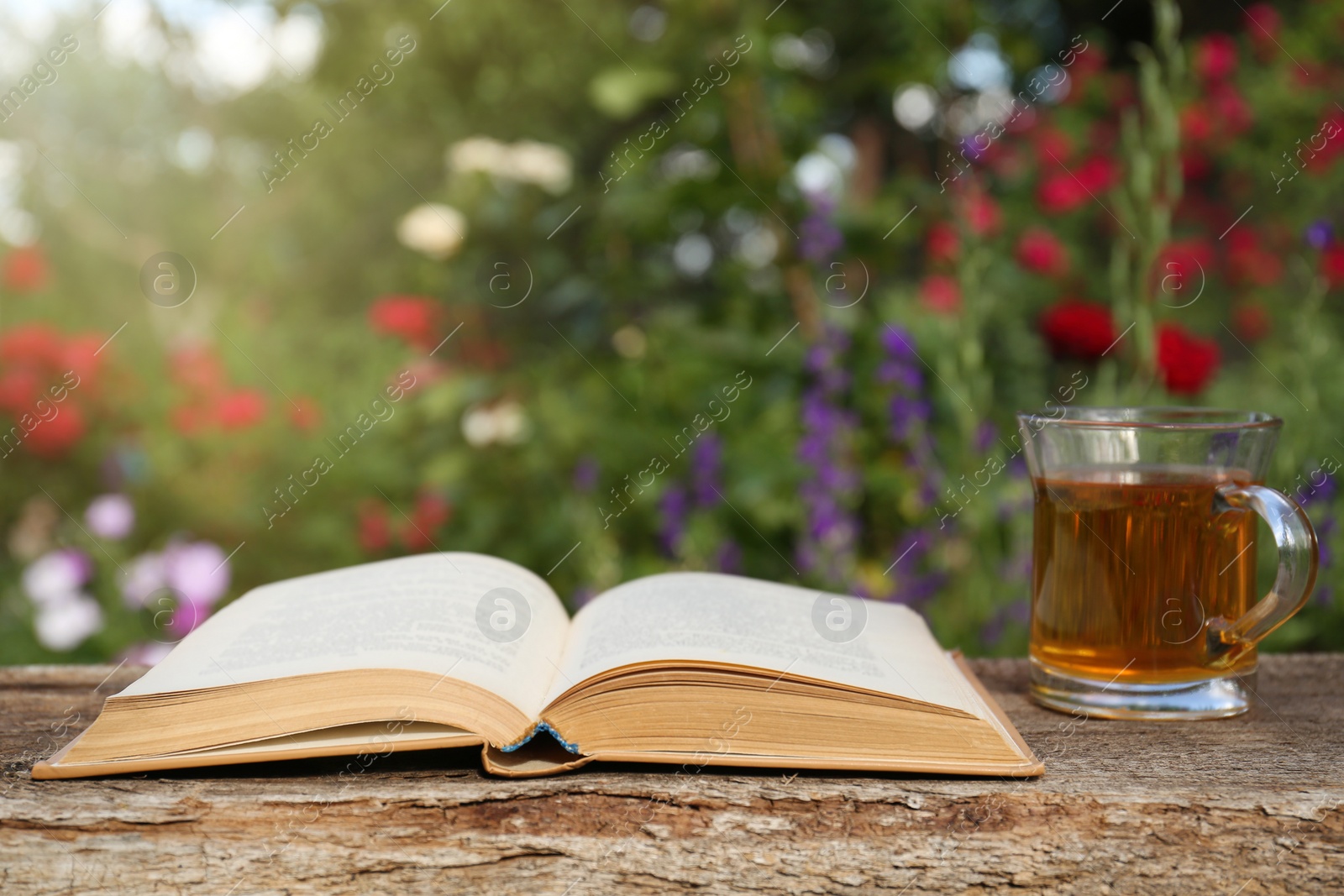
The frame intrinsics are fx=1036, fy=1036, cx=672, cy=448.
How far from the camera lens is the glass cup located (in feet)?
3.45

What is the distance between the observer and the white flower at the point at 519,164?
2607 millimetres

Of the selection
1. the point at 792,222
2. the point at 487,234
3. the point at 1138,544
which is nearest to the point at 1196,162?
the point at 792,222

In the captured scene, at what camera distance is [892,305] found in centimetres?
328

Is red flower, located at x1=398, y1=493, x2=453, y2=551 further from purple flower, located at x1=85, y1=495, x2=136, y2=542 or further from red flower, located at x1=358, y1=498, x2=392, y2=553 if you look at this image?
purple flower, located at x1=85, y1=495, x2=136, y2=542

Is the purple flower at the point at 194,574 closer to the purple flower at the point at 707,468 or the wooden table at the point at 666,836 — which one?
the purple flower at the point at 707,468

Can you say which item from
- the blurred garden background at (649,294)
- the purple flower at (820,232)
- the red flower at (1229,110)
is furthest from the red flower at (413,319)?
the red flower at (1229,110)

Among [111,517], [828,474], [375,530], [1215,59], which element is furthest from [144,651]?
[1215,59]

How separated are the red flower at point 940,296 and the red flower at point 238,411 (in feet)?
7.23

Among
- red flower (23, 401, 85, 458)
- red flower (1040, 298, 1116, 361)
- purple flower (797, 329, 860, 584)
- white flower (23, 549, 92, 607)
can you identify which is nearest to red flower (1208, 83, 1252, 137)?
red flower (1040, 298, 1116, 361)

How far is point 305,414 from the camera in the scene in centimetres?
346

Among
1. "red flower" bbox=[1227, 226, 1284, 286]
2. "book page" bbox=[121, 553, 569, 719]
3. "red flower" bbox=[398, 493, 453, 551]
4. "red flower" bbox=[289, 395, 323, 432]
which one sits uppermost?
"red flower" bbox=[1227, 226, 1284, 286]

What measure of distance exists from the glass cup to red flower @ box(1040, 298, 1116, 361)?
1.85 meters

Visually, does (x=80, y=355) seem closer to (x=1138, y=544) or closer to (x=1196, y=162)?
(x=1138, y=544)

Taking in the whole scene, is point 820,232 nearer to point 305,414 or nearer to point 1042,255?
point 1042,255
